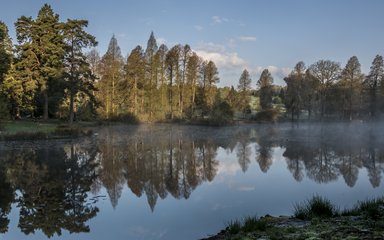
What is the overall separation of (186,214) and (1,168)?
11755mm

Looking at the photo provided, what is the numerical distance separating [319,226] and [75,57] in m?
43.1

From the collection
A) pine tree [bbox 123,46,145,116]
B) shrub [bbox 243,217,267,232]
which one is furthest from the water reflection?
pine tree [bbox 123,46,145,116]

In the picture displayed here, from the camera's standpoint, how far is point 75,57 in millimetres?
44438

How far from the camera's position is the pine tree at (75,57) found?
43.4m

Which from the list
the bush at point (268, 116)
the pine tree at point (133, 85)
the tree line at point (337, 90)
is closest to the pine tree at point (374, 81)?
the tree line at point (337, 90)

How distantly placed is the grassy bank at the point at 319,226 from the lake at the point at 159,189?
139 cm

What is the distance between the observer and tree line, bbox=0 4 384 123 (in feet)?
142

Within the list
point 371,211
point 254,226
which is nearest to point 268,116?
point 371,211

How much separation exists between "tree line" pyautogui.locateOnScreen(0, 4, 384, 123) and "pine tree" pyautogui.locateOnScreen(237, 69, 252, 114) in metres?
0.23

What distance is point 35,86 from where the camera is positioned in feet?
139

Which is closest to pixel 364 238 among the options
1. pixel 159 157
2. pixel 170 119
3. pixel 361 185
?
pixel 361 185

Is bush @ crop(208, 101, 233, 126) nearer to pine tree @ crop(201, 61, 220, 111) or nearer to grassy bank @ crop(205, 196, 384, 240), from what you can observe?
pine tree @ crop(201, 61, 220, 111)

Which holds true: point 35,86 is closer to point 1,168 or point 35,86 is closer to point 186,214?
point 1,168

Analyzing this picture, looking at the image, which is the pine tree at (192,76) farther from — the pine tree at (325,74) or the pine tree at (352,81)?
the pine tree at (352,81)
